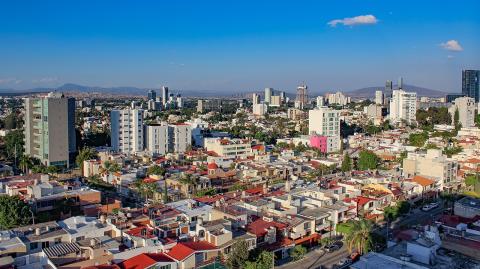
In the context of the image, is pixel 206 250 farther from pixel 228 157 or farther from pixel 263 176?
pixel 228 157

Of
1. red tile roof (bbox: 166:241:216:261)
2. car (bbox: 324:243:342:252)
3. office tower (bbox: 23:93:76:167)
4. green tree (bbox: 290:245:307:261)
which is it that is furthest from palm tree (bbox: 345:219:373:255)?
office tower (bbox: 23:93:76:167)

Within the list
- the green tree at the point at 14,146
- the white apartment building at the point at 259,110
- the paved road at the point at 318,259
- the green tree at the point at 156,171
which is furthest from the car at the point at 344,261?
the white apartment building at the point at 259,110

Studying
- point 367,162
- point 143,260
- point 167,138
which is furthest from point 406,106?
point 143,260

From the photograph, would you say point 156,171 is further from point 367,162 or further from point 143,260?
point 143,260

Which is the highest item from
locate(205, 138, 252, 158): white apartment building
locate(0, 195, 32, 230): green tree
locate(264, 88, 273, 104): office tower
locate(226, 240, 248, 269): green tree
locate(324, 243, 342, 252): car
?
locate(264, 88, 273, 104): office tower

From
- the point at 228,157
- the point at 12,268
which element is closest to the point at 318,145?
the point at 228,157

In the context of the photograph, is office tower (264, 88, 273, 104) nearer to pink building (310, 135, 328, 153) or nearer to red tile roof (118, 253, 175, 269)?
pink building (310, 135, 328, 153)
